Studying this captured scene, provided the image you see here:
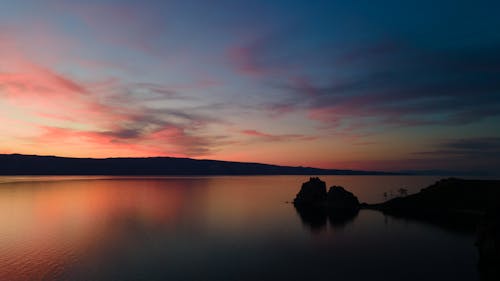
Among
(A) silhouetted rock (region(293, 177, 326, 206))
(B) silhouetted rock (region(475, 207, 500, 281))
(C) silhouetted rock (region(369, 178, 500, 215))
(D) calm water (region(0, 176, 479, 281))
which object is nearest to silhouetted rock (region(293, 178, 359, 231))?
(A) silhouetted rock (region(293, 177, 326, 206))

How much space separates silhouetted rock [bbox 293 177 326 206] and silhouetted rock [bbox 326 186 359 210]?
5276mm

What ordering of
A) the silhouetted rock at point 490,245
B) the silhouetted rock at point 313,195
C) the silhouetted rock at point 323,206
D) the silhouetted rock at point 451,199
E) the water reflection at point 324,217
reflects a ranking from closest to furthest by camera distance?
the silhouetted rock at point 490,245 < the water reflection at point 324,217 < the silhouetted rock at point 323,206 < the silhouetted rock at point 451,199 < the silhouetted rock at point 313,195

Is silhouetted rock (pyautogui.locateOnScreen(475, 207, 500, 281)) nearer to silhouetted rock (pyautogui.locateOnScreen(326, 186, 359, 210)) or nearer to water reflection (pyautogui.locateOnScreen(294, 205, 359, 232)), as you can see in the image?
water reflection (pyautogui.locateOnScreen(294, 205, 359, 232))

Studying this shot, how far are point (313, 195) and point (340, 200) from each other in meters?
17.6

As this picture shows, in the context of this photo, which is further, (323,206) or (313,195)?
(313,195)

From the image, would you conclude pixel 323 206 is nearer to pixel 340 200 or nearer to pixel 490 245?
pixel 340 200

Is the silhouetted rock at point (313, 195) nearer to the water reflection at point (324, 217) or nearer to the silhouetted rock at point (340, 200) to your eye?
the silhouetted rock at point (340, 200)

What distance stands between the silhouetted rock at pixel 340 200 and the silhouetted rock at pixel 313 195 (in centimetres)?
528

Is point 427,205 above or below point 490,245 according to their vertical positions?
below

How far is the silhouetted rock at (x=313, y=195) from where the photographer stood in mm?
177375

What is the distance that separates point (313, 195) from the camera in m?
178

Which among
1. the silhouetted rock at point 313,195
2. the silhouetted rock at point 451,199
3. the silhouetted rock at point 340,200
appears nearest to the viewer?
the silhouetted rock at point 451,199

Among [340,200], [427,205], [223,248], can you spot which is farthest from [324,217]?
[223,248]

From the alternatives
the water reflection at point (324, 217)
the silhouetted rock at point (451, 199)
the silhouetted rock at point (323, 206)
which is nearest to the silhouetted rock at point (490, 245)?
the water reflection at point (324, 217)
